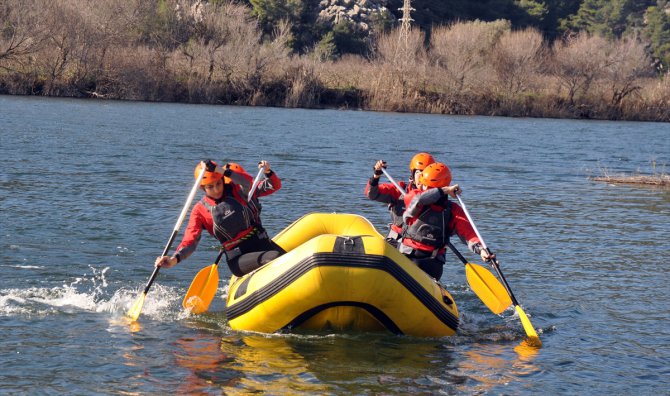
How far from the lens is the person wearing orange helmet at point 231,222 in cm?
804

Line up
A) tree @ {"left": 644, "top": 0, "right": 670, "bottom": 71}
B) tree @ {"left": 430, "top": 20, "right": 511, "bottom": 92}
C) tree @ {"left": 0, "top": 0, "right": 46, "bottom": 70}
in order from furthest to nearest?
tree @ {"left": 644, "top": 0, "right": 670, "bottom": 71}
tree @ {"left": 430, "top": 20, "right": 511, "bottom": 92}
tree @ {"left": 0, "top": 0, "right": 46, "bottom": 70}

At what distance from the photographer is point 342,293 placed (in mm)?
7125

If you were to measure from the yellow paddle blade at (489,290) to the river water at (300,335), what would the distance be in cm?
26

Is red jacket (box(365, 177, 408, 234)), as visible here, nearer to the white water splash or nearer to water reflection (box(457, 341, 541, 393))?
water reflection (box(457, 341, 541, 393))

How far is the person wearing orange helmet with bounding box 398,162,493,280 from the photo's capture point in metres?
8.34

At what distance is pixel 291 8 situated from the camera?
199 ft

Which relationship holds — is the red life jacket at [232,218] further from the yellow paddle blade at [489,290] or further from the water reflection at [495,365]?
the water reflection at [495,365]

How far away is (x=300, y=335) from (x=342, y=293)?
3.02 ft

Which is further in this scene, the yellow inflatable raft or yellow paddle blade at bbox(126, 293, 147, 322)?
yellow paddle blade at bbox(126, 293, 147, 322)

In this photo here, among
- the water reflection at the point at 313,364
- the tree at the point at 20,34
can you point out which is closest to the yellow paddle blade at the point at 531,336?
the water reflection at the point at 313,364

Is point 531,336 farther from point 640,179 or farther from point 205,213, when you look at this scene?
point 640,179

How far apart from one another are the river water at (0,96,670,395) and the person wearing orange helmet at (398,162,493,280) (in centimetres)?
79

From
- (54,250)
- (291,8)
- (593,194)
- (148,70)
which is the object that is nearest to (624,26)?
(291,8)

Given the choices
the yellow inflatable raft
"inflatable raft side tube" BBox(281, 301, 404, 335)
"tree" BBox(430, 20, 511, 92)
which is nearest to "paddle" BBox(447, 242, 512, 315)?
the yellow inflatable raft
